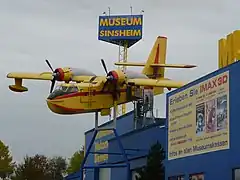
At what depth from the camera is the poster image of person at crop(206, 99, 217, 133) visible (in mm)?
26788

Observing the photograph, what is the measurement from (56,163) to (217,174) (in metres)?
95.1

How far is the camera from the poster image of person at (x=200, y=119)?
2791 cm

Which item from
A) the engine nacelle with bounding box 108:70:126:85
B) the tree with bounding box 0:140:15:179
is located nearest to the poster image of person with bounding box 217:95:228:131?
the engine nacelle with bounding box 108:70:126:85

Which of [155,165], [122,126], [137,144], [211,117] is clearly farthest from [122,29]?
[211,117]

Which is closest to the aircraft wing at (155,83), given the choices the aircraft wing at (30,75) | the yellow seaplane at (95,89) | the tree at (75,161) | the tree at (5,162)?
the yellow seaplane at (95,89)

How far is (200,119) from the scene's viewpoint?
28.2 metres

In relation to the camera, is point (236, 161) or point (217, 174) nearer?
point (236, 161)

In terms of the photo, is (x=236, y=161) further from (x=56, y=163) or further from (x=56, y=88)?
(x=56, y=163)

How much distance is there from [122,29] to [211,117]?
1732 inches

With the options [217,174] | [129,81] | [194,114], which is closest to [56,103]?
[129,81]

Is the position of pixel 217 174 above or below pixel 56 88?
below

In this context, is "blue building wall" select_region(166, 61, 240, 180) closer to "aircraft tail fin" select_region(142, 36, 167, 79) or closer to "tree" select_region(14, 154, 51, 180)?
"aircraft tail fin" select_region(142, 36, 167, 79)

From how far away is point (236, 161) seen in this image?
24547mm

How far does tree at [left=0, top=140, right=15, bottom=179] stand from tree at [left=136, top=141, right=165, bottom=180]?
64932mm
